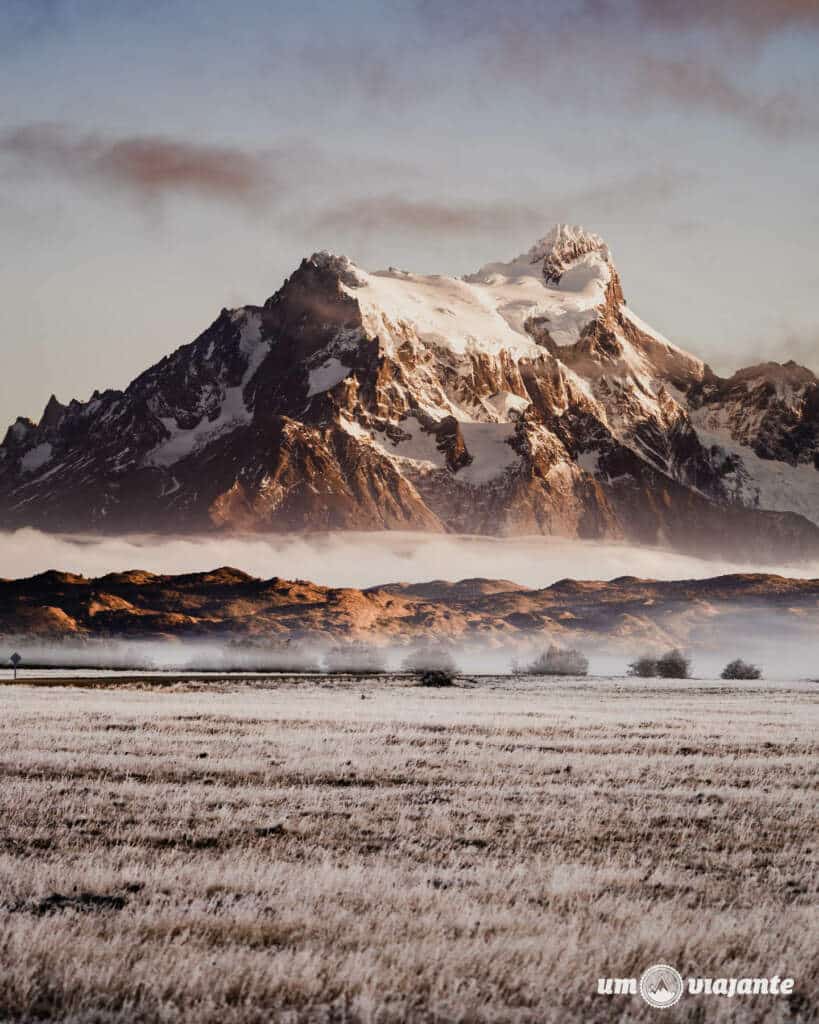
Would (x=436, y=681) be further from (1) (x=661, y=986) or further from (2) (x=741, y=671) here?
(1) (x=661, y=986)

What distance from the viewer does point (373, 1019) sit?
38.0 ft

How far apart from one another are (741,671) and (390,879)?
183145 millimetres

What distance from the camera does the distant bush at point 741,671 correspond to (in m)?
192

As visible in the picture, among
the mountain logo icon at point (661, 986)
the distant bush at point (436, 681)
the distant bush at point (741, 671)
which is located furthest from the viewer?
the distant bush at point (741, 671)

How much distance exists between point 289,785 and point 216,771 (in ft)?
9.19

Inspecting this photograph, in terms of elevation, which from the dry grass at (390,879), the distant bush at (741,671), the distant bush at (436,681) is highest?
the dry grass at (390,879)

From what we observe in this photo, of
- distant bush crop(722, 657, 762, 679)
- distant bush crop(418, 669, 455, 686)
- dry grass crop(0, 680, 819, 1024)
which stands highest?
dry grass crop(0, 680, 819, 1024)

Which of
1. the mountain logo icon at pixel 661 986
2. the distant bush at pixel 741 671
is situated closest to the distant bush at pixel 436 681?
the distant bush at pixel 741 671

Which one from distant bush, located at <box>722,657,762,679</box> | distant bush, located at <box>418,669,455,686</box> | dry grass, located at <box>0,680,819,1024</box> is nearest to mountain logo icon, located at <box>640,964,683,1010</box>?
dry grass, located at <box>0,680,819,1024</box>

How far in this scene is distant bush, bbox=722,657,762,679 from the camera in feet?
631

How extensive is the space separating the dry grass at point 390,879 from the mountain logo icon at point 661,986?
0.51 ft

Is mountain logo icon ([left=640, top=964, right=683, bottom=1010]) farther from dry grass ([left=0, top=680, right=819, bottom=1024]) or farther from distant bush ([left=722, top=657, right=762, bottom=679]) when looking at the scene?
distant bush ([left=722, top=657, right=762, bottom=679])

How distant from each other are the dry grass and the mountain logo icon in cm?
16

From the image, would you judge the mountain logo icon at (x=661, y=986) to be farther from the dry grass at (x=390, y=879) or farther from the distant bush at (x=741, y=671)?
the distant bush at (x=741, y=671)
